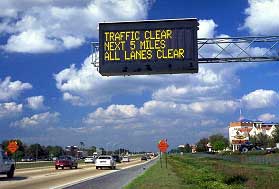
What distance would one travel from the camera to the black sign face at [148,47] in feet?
81.6

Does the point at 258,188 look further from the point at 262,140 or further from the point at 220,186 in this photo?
the point at 262,140

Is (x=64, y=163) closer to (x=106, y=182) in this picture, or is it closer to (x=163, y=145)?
(x=163, y=145)

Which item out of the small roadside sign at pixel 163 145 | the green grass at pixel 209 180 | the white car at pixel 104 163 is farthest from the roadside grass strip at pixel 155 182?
the white car at pixel 104 163

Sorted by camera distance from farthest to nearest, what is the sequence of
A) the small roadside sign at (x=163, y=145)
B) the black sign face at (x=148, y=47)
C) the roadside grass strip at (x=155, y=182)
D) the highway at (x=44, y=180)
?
the small roadside sign at (x=163, y=145) → the highway at (x=44, y=180) → the black sign face at (x=148, y=47) → the roadside grass strip at (x=155, y=182)

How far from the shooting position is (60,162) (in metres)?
58.1

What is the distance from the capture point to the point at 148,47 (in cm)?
2486

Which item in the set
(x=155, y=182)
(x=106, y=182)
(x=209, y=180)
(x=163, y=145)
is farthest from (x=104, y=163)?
(x=209, y=180)

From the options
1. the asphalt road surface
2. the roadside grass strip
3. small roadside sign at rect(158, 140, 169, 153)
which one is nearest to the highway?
the asphalt road surface

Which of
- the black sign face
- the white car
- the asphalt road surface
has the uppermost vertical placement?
the black sign face

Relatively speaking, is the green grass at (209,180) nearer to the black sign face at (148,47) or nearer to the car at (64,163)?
the black sign face at (148,47)

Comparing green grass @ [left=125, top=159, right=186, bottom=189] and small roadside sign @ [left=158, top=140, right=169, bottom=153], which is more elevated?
small roadside sign @ [left=158, top=140, right=169, bottom=153]

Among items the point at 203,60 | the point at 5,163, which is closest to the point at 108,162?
the point at 5,163

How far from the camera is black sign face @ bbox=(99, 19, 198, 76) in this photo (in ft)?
81.6

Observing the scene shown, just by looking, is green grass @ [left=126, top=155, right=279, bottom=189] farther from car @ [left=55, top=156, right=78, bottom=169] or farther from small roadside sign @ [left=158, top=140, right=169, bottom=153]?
car @ [left=55, top=156, right=78, bottom=169]
